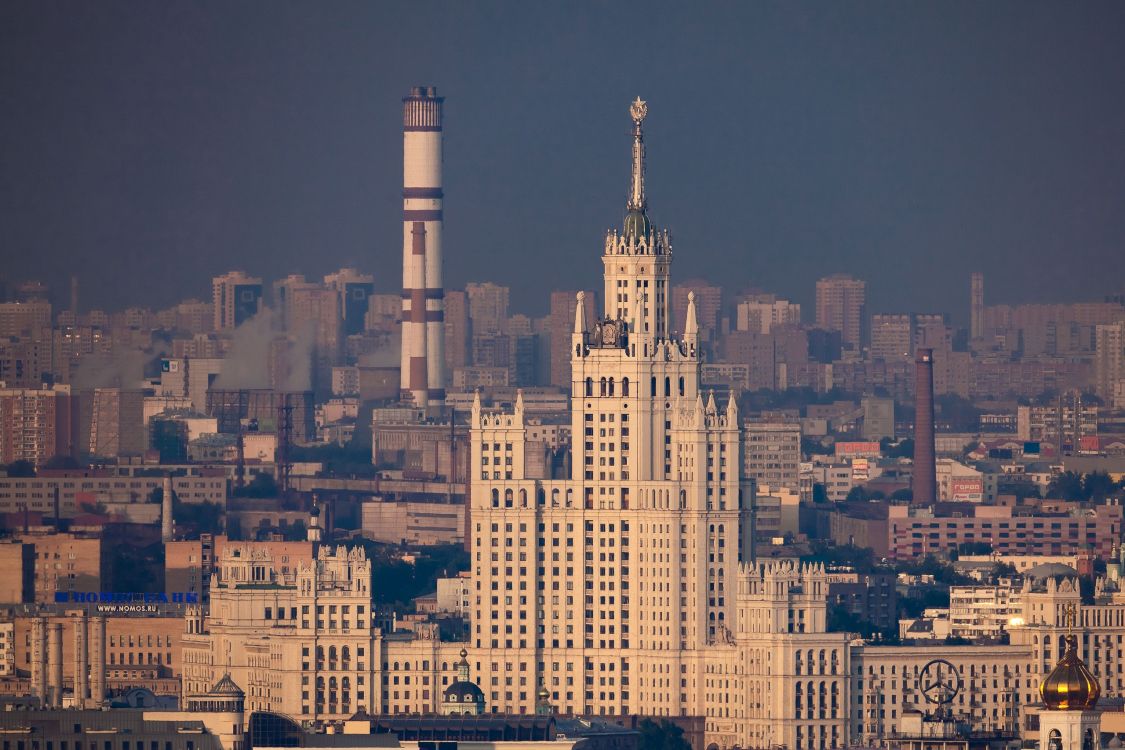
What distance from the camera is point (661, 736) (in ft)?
386

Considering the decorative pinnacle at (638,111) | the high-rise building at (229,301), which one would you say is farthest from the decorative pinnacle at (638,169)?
the high-rise building at (229,301)

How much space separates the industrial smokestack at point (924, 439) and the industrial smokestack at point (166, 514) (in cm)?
2405

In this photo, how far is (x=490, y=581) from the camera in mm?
122812

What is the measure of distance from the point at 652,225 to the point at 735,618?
8993mm

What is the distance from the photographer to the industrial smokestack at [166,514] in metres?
157

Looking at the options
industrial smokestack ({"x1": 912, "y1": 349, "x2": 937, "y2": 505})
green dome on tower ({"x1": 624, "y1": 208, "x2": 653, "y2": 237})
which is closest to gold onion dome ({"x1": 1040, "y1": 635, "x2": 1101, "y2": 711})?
green dome on tower ({"x1": 624, "y1": 208, "x2": 653, "y2": 237})

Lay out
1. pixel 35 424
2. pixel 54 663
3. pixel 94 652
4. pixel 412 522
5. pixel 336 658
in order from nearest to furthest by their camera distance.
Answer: pixel 94 652 → pixel 54 663 → pixel 336 658 → pixel 412 522 → pixel 35 424

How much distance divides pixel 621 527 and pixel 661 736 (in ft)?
20.8

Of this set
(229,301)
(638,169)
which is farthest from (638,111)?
(229,301)

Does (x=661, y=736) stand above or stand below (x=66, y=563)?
below

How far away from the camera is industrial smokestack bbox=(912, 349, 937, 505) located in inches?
6993

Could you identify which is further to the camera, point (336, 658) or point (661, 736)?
point (336, 658)

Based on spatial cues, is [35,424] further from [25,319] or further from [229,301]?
[229,301]

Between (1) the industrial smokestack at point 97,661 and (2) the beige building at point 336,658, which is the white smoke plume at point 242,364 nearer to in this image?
(2) the beige building at point 336,658
